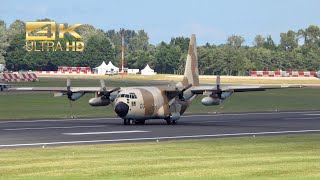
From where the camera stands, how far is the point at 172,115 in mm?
62188

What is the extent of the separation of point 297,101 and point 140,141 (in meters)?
52.6

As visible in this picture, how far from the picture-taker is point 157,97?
61.2m

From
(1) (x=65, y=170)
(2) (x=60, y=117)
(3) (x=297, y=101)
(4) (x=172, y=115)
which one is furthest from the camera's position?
(3) (x=297, y=101)

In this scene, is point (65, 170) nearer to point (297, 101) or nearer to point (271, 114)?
point (271, 114)

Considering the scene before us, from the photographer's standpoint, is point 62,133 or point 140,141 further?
point 62,133

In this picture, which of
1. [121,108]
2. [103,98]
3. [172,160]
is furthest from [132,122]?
[172,160]

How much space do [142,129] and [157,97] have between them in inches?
180

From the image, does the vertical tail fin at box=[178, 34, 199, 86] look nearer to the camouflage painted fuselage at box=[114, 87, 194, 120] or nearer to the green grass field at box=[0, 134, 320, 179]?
the camouflage painted fuselage at box=[114, 87, 194, 120]

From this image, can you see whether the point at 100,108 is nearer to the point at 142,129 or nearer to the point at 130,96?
the point at 130,96

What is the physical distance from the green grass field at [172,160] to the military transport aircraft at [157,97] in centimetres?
1274

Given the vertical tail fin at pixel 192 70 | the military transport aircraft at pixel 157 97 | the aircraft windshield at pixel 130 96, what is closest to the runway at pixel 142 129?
the military transport aircraft at pixel 157 97

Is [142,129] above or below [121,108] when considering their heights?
below

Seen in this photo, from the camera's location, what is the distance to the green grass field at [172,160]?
3181 cm

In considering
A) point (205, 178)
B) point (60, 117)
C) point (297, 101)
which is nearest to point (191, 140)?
point (205, 178)
